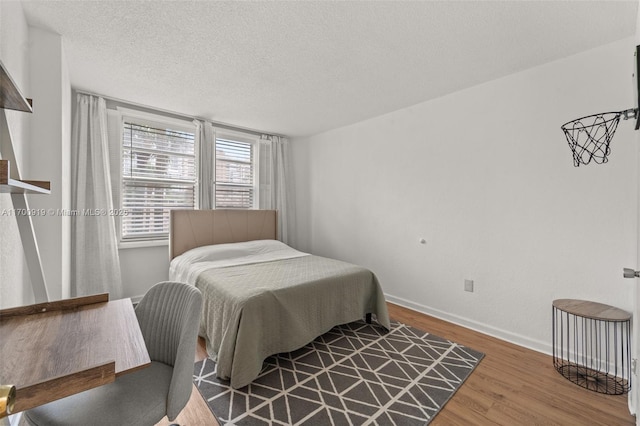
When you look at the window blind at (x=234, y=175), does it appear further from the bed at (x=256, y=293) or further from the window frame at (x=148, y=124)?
the bed at (x=256, y=293)

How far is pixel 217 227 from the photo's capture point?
383 cm

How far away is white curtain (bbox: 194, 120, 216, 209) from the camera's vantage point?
3826mm

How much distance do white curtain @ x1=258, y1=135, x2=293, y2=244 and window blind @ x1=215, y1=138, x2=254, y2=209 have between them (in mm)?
188

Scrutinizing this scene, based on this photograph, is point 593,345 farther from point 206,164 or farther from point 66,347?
point 206,164

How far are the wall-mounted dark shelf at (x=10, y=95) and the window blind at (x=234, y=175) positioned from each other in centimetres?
324

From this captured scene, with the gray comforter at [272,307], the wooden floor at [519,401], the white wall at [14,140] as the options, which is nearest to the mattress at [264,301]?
the gray comforter at [272,307]

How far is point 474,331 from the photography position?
2.80 m

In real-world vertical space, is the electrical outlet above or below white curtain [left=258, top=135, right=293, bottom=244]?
below

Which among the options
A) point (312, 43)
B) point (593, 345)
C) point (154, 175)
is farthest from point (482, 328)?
point (154, 175)

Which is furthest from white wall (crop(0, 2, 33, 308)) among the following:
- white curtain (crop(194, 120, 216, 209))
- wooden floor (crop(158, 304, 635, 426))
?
white curtain (crop(194, 120, 216, 209))

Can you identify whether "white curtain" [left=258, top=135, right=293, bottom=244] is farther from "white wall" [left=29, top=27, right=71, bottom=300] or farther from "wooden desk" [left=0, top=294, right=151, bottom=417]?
"wooden desk" [left=0, top=294, right=151, bottom=417]

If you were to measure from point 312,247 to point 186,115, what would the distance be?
271cm

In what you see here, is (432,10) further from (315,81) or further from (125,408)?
(125,408)

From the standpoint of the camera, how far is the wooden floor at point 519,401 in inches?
Result: 65.1
